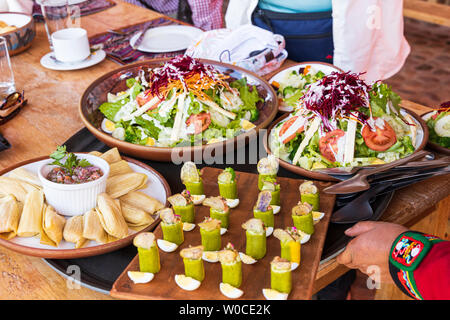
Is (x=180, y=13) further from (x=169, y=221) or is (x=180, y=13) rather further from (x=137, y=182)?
(x=169, y=221)

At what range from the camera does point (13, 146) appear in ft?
5.20

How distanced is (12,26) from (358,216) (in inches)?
81.1

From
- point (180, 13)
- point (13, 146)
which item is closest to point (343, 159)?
point (13, 146)

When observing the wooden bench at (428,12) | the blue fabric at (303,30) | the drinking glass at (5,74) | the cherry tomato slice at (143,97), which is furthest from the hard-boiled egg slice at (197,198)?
the wooden bench at (428,12)

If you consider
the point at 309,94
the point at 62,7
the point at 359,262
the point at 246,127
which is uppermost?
the point at 62,7

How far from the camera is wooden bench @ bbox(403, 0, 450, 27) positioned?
3.66 meters

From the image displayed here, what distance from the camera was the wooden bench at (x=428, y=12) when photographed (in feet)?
12.0

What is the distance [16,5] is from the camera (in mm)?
2555

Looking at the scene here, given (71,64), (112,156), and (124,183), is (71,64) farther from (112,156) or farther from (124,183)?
(124,183)

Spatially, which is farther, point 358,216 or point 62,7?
point 62,7

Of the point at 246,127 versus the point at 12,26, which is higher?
the point at 12,26

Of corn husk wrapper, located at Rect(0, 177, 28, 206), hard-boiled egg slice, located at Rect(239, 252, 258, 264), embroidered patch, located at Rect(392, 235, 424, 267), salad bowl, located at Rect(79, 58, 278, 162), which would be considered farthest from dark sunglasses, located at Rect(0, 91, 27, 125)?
embroidered patch, located at Rect(392, 235, 424, 267)

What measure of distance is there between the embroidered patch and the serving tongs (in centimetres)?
13

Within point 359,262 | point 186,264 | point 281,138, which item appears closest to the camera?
point 186,264
